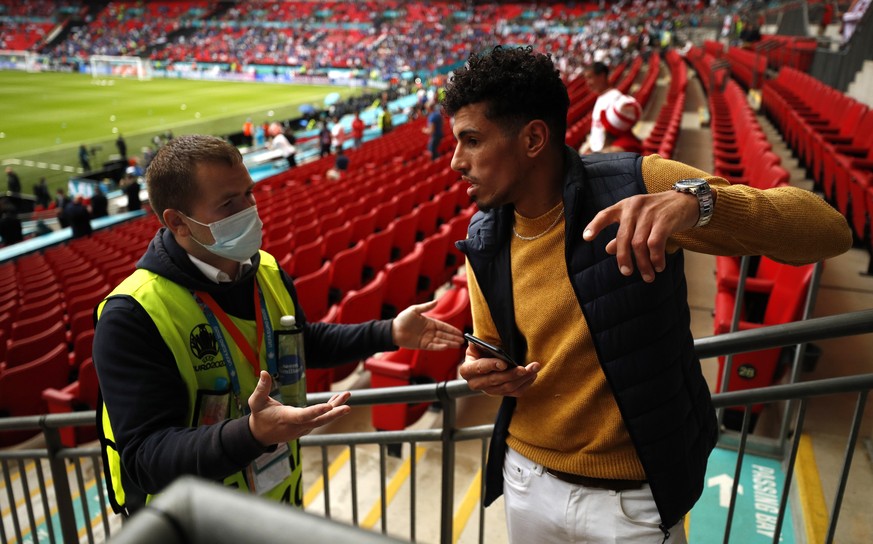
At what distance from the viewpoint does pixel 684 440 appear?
1478mm

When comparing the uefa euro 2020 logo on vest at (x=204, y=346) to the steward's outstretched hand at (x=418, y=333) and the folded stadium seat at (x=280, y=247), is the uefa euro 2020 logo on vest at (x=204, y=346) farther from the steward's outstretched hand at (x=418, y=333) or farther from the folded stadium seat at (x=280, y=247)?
the folded stadium seat at (x=280, y=247)

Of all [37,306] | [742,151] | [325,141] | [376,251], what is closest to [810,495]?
[376,251]

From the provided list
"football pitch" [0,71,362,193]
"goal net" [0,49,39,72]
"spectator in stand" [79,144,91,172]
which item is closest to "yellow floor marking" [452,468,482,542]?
"football pitch" [0,71,362,193]

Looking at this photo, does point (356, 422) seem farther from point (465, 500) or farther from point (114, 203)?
point (114, 203)

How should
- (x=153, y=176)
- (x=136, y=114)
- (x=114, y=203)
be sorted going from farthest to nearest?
1. (x=136, y=114)
2. (x=114, y=203)
3. (x=153, y=176)

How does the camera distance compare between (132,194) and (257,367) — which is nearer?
(257,367)

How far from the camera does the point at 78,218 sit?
42.7ft

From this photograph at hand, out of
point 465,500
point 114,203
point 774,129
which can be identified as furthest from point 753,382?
point 114,203

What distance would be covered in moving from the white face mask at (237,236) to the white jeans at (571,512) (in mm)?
992

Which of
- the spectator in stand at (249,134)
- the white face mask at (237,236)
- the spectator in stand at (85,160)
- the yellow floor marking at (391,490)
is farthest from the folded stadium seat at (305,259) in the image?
the spectator in stand at (85,160)

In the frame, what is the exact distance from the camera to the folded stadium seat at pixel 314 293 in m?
4.61

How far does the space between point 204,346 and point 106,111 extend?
1413 inches

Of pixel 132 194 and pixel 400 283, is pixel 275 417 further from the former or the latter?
pixel 132 194

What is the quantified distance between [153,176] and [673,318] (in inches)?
57.2
